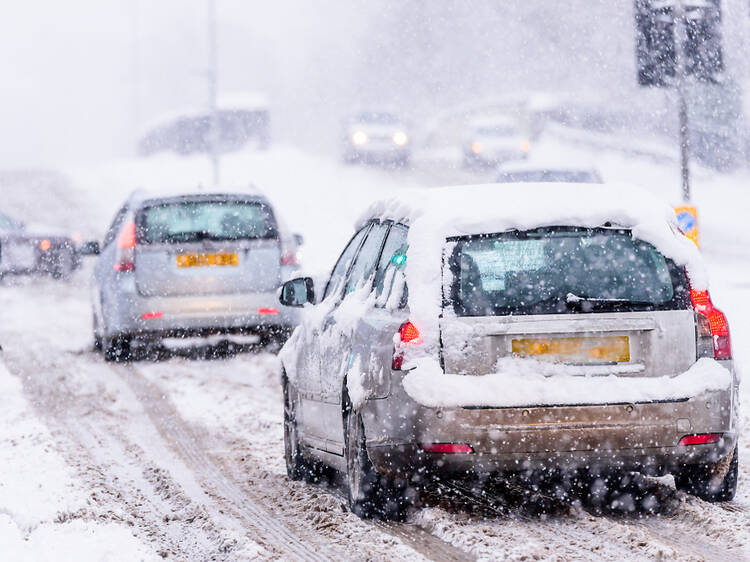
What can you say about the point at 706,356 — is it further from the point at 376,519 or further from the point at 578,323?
the point at 376,519

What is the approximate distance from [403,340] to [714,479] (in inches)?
62.2

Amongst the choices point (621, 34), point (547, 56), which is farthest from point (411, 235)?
point (547, 56)

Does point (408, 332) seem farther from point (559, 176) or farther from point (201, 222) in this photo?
point (559, 176)

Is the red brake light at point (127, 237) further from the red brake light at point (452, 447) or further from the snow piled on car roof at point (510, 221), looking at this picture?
the red brake light at point (452, 447)

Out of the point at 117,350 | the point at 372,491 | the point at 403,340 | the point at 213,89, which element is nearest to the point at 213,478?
the point at 372,491

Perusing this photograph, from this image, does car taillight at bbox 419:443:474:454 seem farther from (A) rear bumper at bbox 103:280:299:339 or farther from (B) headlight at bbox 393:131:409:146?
(B) headlight at bbox 393:131:409:146

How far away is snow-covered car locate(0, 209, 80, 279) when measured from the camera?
73.8 feet

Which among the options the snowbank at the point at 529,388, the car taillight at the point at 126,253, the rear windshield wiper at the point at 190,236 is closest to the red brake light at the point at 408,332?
the snowbank at the point at 529,388

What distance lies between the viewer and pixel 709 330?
570 cm

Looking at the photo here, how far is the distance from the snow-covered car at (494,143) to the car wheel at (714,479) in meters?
34.0

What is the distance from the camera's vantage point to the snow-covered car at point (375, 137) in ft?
136

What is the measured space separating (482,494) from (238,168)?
43047mm

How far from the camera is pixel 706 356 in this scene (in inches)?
223

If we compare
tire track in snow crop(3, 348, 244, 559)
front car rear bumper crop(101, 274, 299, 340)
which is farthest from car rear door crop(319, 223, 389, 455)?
front car rear bumper crop(101, 274, 299, 340)
